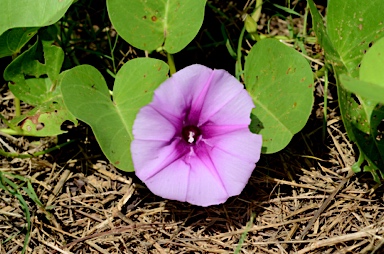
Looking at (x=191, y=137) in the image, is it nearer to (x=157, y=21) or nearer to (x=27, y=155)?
(x=157, y=21)

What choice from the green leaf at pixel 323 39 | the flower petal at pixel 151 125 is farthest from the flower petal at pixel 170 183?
the green leaf at pixel 323 39

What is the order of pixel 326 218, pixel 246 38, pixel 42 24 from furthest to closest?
pixel 246 38 → pixel 326 218 → pixel 42 24

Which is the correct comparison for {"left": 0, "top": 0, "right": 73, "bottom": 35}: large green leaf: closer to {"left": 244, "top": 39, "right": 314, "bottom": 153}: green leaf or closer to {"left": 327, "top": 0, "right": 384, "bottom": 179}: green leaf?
{"left": 244, "top": 39, "right": 314, "bottom": 153}: green leaf

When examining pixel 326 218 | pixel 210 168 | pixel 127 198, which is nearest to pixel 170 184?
pixel 210 168

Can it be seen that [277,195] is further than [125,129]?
Yes

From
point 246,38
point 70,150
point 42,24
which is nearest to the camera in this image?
point 42,24

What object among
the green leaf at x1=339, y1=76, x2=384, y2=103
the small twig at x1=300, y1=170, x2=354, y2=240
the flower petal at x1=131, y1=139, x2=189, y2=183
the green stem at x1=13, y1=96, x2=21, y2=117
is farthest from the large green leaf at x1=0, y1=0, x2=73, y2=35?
the small twig at x1=300, y1=170, x2=354, y2=240

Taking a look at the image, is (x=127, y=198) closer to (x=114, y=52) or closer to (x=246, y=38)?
(x=114, y=52)
